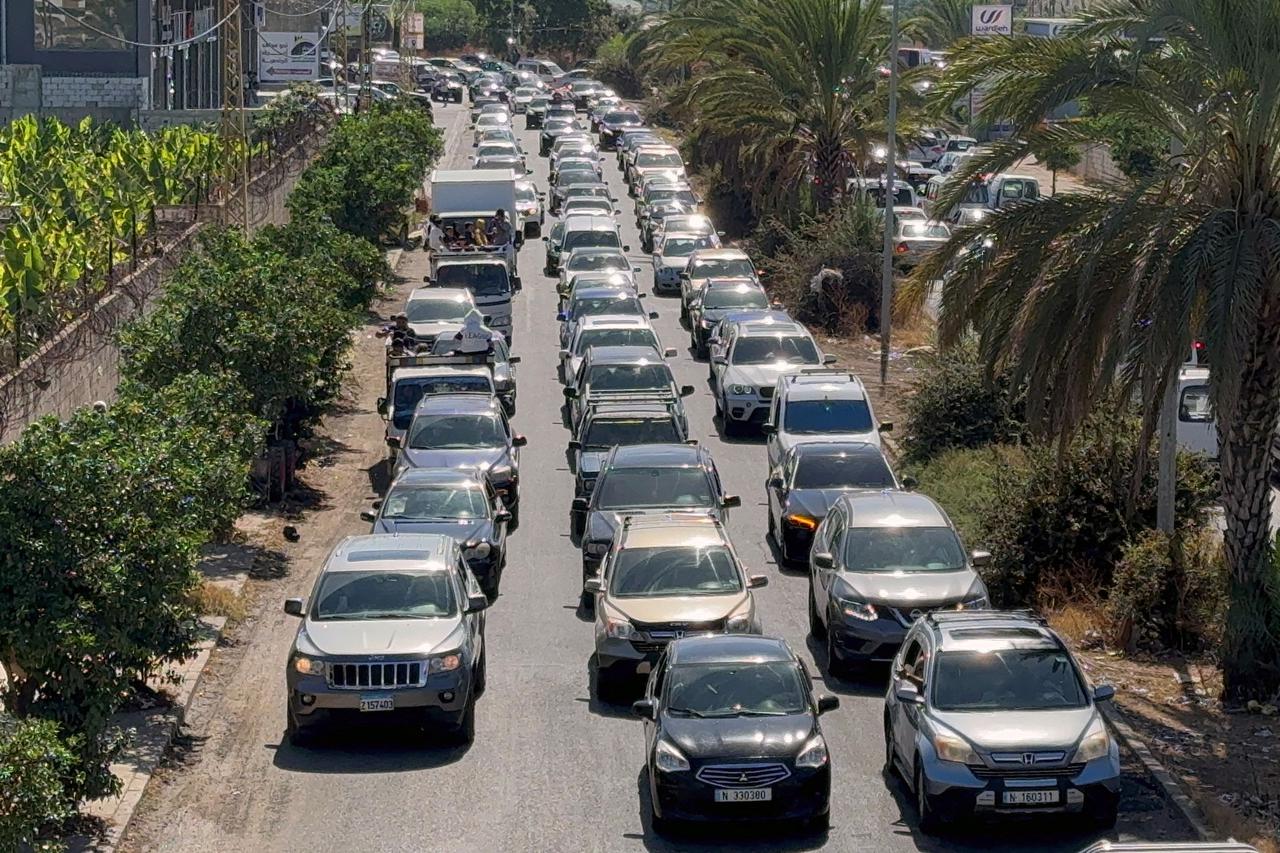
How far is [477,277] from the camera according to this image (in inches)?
1581

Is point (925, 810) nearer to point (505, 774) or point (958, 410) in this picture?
point (505, 774)

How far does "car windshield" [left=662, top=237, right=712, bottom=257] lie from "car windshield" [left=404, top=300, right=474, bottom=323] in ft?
43.1

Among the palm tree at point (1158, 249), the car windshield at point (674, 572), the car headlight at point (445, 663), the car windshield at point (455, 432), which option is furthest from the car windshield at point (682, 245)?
the car headlight at point (445, 663)

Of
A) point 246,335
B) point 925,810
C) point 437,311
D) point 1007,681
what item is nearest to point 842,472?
point 246,335

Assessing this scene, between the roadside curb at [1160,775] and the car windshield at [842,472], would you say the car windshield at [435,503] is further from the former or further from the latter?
the roadside curb at [1160,775]

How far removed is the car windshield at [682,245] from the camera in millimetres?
49438

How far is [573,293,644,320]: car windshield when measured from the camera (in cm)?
3931

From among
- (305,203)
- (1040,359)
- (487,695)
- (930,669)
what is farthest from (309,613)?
(305,203)

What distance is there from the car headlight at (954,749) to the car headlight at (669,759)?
1.91m

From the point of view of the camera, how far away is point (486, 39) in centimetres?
15262

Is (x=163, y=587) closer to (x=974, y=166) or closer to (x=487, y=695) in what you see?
(x=487, y=695)

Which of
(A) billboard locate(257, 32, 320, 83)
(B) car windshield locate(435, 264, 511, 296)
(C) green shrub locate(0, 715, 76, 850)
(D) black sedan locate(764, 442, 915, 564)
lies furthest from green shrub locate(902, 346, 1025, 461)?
(A) billboard locate(257, 32, 320, 83)

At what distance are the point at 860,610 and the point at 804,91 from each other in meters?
30.4

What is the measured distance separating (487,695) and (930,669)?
5.44 meters
